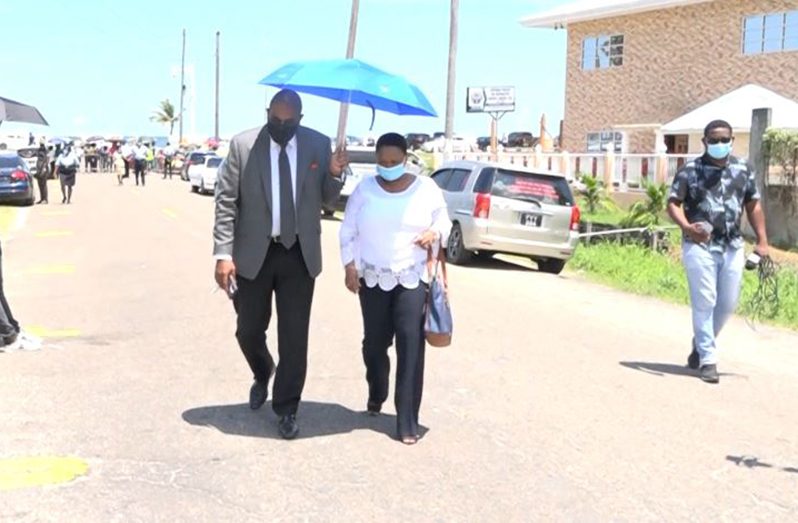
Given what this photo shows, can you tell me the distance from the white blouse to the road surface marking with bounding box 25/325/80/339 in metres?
4.49

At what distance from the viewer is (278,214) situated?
576cm

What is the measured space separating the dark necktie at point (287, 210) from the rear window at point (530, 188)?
34.4 feet

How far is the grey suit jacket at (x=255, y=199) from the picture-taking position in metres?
5.75

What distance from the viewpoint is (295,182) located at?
5789 millimetres

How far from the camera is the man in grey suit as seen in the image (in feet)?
18.9

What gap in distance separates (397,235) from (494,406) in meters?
1.67

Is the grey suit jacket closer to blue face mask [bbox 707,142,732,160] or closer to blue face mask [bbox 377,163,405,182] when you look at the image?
blue face mask [bbox 377,163,405,182]

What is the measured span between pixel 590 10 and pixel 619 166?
12.0 metres

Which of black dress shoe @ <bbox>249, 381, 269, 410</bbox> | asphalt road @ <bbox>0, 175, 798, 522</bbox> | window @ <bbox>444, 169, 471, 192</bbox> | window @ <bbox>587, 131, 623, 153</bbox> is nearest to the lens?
asphalt road @ <bbox>0, 175, 798, 522</bbox>

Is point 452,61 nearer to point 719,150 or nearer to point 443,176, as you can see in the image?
point 443,176

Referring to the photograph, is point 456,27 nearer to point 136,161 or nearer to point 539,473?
point 136,161

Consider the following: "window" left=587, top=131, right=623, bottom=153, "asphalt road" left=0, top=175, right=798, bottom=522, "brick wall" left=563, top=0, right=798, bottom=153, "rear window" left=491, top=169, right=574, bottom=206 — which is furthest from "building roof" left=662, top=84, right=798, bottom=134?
"asphalt road" left=0, top=175, right=798, bottom=522

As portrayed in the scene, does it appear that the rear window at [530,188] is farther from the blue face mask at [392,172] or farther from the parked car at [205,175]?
the parked car at [205,175]

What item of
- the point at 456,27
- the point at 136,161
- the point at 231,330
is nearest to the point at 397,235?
the point at 231,330
